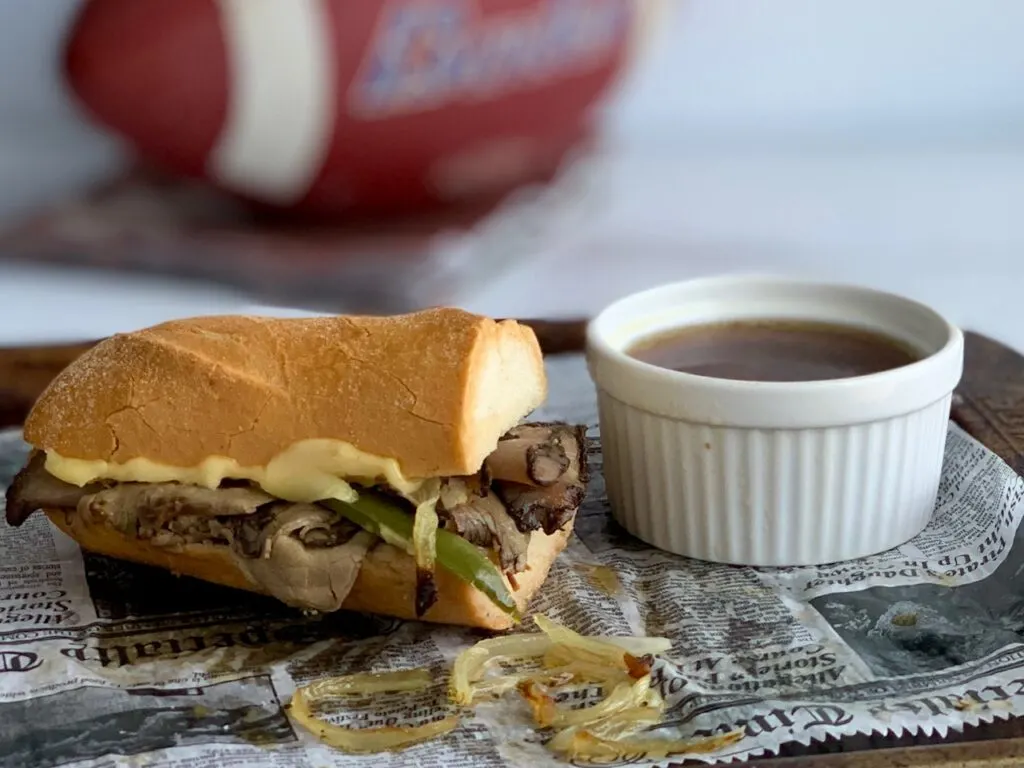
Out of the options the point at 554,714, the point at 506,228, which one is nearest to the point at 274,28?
the point at 506,228

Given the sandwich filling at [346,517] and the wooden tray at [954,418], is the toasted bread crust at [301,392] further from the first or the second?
the wooden tray at [954,418]

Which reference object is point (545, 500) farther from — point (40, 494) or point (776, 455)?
→ point (40, 494)

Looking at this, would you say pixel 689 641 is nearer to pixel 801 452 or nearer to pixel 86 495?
pixel 801 452

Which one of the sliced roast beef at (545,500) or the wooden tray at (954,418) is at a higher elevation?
the sliced roast beef at (545,500)

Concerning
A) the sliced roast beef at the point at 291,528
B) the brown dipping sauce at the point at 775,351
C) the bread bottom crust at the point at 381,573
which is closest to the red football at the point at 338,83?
the brown dipping sauce at the point at 775,351

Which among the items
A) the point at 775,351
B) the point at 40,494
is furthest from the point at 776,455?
the point at 40,494
